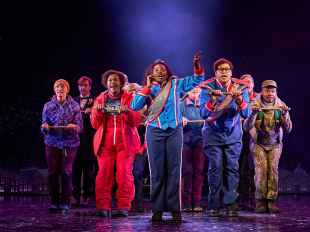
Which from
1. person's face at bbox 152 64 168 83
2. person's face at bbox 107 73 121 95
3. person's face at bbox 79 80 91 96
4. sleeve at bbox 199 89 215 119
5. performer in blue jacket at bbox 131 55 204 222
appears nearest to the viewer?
performer in blue jacket at bbox 131 55 204 222

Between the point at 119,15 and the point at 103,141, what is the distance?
232 inches

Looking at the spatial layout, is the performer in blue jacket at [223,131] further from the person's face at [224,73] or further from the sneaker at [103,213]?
the sneaker at [103,213]

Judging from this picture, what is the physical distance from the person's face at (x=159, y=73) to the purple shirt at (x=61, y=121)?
169 centimetres

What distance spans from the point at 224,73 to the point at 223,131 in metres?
0.67

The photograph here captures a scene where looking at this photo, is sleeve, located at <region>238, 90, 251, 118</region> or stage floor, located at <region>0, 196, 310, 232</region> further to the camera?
sleeve, located at <region>238, 90, 251, 118</region>

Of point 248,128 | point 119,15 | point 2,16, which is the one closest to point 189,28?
point 119,15

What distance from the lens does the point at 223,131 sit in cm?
645

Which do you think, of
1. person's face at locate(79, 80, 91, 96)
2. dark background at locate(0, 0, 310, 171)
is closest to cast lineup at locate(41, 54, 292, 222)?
person's face at locate(79, 80, 91, 96)

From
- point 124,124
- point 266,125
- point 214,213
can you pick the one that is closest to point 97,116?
point 124,124

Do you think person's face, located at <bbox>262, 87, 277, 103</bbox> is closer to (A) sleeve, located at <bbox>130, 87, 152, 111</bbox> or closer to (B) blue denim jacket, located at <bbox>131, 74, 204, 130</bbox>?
(B) blue denim jacket, located at <bbox>131, 74, 204, 130</bbox>

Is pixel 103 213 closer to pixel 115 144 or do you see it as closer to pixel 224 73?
pixel 115 144

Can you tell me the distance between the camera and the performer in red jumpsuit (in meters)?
6.40

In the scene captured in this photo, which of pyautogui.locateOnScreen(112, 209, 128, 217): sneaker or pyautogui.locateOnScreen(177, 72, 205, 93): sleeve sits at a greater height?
pyautogui.locateOnScreen(177, 72, 205, 93): sleeve

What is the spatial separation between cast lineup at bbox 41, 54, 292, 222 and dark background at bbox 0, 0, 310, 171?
13.5 ft
